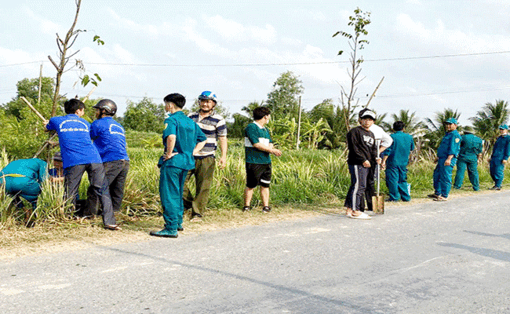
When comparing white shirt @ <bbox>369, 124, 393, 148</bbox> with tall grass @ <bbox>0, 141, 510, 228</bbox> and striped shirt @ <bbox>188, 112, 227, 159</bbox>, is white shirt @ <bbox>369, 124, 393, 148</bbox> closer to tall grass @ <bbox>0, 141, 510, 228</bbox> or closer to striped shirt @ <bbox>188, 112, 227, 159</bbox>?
tall grass @ <bbox>0, 141, 510, 228</bbox>

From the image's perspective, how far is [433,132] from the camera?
38125mm

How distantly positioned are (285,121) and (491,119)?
24.0 m

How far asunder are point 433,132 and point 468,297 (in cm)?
3562

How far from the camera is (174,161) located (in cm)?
663

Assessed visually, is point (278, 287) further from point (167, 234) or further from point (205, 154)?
point (205, 154)

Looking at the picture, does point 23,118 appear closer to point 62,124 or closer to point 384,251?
point 62,124

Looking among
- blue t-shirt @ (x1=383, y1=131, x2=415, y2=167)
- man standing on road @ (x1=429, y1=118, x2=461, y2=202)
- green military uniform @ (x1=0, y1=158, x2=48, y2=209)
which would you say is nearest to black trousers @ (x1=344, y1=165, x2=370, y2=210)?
blue t-shirt @ (x1=383, y1=131, x2=415, y2=167)

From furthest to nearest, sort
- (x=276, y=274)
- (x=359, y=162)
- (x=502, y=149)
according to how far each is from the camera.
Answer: (x=502, y=149) < (x=359, y=162) < (x=276, y=274)

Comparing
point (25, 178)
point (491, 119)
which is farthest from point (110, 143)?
point (491, 119)

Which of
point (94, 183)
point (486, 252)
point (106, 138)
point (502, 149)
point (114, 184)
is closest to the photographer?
point (486, 252)

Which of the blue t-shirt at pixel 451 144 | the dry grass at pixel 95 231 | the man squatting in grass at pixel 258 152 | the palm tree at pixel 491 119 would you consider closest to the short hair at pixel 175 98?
the dry grass at pixel 95 231

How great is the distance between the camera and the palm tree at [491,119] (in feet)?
136

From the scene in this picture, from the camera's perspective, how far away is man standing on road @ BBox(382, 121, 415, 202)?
11.2 metres

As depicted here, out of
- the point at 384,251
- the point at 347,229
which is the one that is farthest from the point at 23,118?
the point at 384,251
